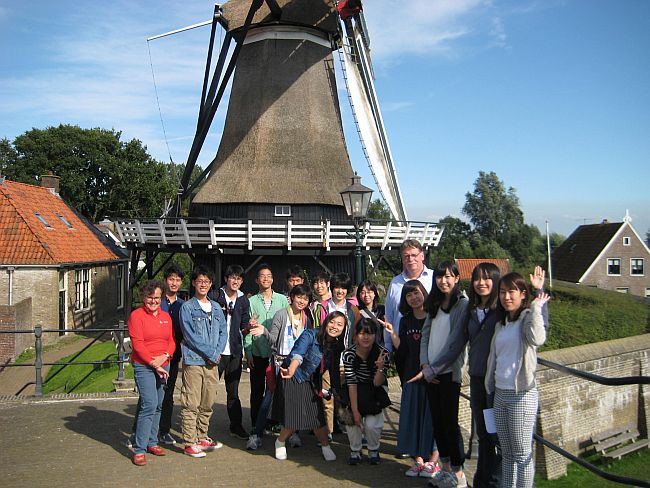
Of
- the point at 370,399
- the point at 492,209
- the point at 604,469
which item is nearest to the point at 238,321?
the point at 370,399

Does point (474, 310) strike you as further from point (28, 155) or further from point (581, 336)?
point (28, 155)

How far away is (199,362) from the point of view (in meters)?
5.00

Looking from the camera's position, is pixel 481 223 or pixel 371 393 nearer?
pixel 371 393

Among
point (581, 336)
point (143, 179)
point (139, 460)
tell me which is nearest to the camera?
point (139, 460)

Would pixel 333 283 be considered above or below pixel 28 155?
below

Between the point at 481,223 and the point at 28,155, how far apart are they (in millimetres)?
39640

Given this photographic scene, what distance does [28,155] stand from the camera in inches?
1473

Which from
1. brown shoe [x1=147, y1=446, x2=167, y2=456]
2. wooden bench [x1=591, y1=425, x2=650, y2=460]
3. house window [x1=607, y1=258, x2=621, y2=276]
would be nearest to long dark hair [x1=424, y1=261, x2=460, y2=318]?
brown shoe [x1=147, y1=446, x2=167, y2=456]

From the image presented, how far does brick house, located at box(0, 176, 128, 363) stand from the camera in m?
16.5

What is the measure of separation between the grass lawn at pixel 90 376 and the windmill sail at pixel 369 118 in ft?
28.0

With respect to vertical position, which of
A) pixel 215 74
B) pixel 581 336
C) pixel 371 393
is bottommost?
pixel 581 336

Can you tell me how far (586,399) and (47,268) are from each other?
15189 millimetres

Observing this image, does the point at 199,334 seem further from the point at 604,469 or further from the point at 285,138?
the point at 285,138

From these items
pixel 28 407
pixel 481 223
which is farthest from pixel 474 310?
pixel 481 223
